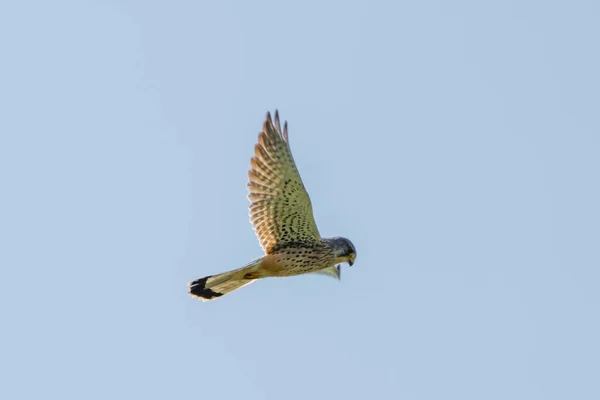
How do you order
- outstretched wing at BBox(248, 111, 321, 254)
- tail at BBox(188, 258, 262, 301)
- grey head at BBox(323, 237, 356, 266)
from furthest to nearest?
grey head at BBox(323, 237, 356, 266), tail at BBox(188, 258, 262, 301), outstretched wing at BBox(248, 111, 321, 254)

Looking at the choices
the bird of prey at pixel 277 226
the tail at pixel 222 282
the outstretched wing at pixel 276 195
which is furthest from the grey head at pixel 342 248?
the tail at pixel 222 282

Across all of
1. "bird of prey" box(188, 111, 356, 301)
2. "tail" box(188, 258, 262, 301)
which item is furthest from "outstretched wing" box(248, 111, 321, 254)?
"tail" box(188, 258, 262, 301)

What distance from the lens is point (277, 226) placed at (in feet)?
47.4

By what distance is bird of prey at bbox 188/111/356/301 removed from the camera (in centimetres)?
1415

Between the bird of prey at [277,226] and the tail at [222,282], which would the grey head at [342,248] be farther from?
the tail at [222,282]

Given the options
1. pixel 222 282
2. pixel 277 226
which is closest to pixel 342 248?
pixel 277 226

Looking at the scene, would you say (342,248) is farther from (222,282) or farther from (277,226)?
(222,282)

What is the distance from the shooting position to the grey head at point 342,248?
1466cm

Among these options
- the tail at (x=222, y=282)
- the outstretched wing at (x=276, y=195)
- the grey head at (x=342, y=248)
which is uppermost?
the outstretched wing at (x=276, y=195)

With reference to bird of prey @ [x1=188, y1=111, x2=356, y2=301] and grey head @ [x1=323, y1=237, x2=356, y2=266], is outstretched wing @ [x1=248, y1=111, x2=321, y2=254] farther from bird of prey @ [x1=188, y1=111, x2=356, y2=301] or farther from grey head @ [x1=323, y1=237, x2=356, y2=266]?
grey head @ [x1=323, y1=237, x2=356, y2=266]

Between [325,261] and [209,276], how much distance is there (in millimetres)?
1399

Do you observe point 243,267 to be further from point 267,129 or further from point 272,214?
point 267,129

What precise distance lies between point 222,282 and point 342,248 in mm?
1508

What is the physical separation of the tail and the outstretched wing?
0.39 meters
